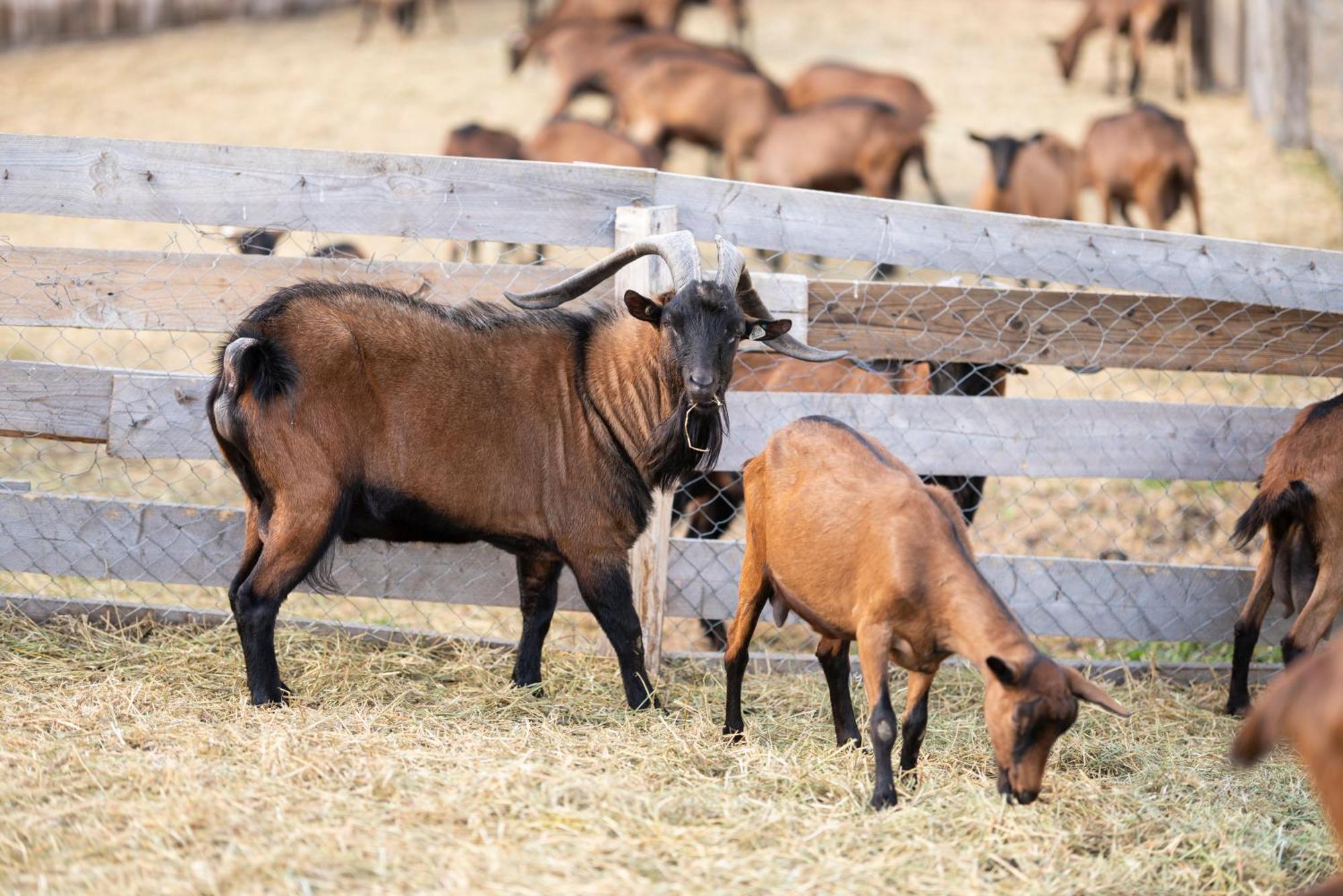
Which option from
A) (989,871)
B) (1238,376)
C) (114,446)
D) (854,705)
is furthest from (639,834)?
(1238,376)

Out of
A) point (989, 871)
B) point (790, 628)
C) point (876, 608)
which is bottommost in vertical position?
point (790, 628)

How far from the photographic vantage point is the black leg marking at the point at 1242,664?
5422mm

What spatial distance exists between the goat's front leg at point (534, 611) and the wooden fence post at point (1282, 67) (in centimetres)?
1103

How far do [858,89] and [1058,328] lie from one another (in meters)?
10.3

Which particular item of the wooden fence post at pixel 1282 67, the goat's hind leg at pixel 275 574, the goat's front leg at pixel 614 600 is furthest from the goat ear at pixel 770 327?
the wooden fence post at pixel 1282 67

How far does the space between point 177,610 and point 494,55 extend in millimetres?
15485

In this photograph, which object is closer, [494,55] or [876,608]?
[876,608]

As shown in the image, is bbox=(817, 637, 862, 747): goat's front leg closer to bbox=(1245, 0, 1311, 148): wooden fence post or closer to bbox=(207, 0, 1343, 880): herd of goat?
bbox=(207, 0, 1343, 880): herd of goat

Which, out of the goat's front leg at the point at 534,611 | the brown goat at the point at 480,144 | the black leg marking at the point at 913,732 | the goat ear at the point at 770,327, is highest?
the goat ear at the point at 770,327

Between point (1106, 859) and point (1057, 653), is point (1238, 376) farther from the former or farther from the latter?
point (1106, 859)

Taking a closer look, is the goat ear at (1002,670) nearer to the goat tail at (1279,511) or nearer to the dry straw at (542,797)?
the dry straw at (542,797)

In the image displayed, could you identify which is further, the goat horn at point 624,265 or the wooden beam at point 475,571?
the wooden beam at point 475,571

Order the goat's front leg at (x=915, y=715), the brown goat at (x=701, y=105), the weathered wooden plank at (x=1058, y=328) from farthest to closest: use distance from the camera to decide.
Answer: the brown goat at (x=701, y=105) < the weathered wooden plank at (x=1058, y=328) < the goat's front leg at (x=915, y=715)

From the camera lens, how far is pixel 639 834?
3842mm
